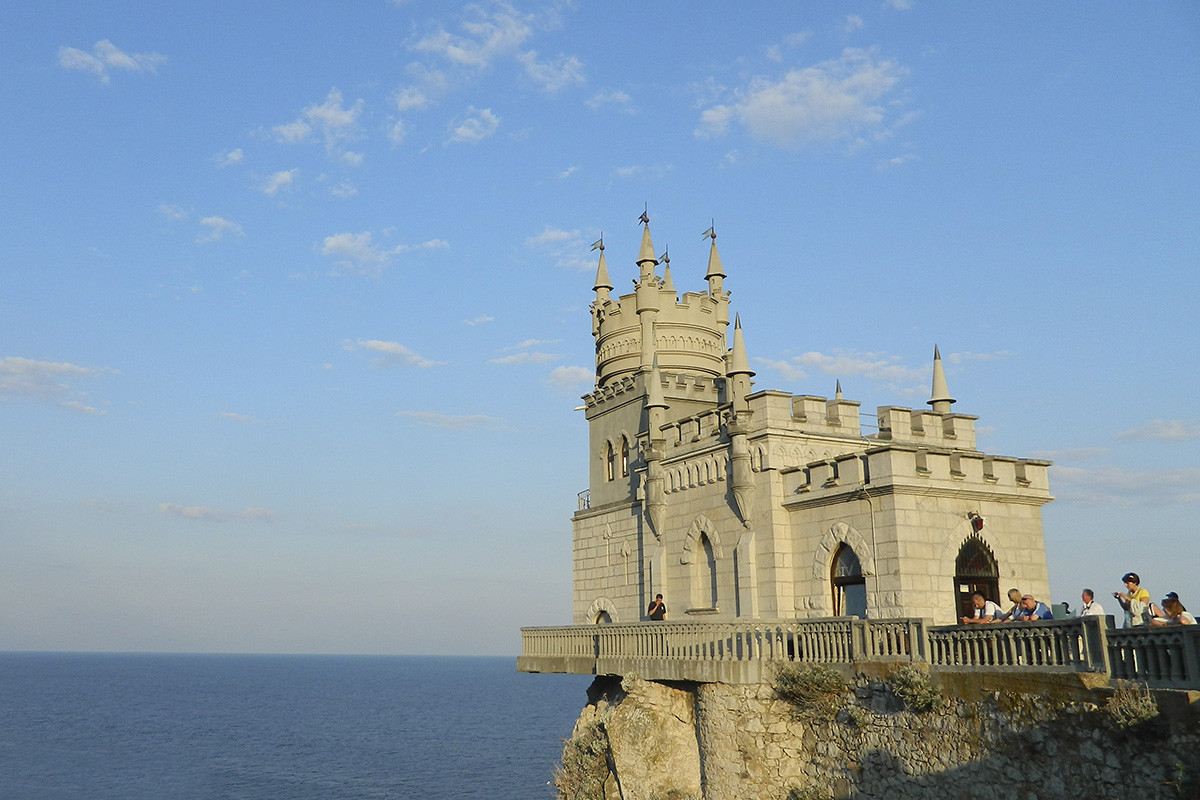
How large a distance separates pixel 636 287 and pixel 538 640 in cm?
1314

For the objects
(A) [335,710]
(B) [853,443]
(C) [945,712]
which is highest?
(B) [853,443]

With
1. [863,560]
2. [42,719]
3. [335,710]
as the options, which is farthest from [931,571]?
[335,710]

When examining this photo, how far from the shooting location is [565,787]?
28.7 m

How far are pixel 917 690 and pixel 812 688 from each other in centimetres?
293

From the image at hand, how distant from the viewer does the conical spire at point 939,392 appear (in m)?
28.3

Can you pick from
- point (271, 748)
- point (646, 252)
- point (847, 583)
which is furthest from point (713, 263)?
point (271, 748)

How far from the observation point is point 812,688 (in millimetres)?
19641

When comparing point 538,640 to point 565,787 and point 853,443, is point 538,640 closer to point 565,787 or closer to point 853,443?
point 565,787

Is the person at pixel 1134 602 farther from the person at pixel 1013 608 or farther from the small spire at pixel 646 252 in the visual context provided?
the small spire at pixel 646 252

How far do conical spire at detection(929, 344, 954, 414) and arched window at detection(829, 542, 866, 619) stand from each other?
7.36m

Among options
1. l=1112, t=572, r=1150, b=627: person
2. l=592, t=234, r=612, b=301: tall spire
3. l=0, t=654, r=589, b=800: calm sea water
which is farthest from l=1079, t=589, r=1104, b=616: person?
l=0, t=654, r=589, b=800: calm sea water

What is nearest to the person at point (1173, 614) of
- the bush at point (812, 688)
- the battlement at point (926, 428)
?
the bush at point (812, 688)

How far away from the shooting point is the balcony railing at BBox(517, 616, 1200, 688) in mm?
13742

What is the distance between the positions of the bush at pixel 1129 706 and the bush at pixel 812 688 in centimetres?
614
